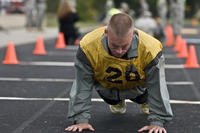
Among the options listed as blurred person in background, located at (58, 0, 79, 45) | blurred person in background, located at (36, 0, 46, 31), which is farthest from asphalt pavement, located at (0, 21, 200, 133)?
blurred person in background, located at (36, 0, 46, 31)

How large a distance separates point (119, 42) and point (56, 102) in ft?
8.56

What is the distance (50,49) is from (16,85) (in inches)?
317

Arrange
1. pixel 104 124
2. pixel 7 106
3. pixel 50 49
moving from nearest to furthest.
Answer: pixel 104 124 → pixel 7 106 → pixel 50 49

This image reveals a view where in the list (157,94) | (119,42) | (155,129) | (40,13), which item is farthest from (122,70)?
(40,13)

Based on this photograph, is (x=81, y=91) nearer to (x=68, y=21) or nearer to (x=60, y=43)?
(x=60, y=43)

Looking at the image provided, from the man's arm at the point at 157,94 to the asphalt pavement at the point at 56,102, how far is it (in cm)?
35

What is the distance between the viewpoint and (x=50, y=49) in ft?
56.0

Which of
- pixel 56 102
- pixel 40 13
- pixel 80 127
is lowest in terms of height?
pixel 40 13

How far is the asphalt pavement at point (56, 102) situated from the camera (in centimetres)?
590

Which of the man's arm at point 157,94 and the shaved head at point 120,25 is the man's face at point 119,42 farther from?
the man's arm at point 157,94

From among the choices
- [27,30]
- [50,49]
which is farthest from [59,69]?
[27,30]

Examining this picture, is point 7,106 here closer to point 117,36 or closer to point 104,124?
point 104,124

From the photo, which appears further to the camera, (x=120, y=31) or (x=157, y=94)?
(x=157, y=94)

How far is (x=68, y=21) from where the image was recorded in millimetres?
18906
